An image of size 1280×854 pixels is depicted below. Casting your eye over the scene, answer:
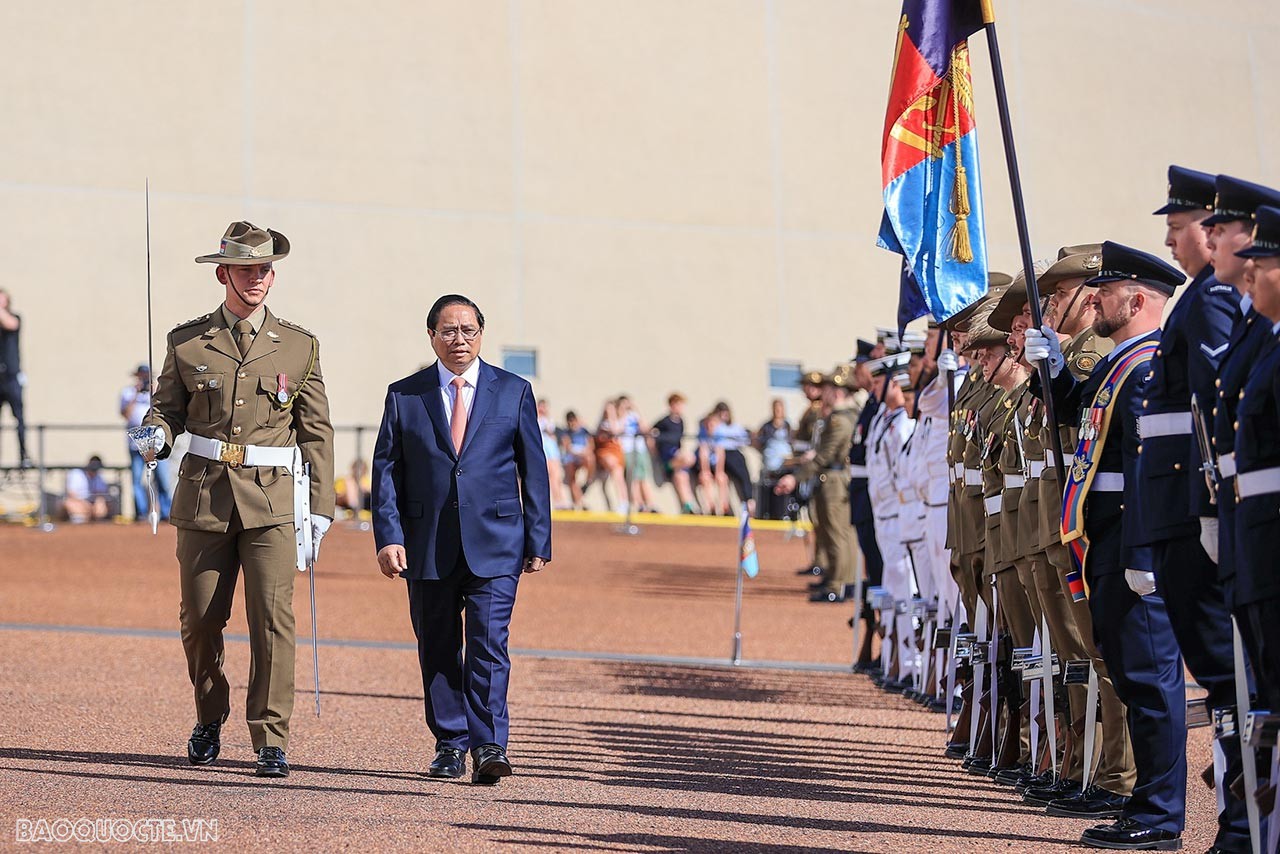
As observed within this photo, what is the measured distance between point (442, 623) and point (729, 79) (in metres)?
25.8

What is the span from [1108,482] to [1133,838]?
4.21ft

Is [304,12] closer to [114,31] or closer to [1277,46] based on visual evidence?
[114,31]

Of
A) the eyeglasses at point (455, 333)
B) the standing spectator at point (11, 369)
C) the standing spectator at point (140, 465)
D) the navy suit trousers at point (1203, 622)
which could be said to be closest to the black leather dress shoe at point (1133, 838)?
the navy suit trousers at point (1203, 622)

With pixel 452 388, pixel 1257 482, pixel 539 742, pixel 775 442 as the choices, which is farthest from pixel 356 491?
pixel 1257 482

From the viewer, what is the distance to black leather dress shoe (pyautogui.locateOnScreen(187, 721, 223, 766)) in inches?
295

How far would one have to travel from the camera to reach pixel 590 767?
26.3ft

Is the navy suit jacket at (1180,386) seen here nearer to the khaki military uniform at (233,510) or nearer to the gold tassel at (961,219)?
the gold tassel at (961,219)

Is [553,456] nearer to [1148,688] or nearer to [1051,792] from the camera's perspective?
[1051,792]

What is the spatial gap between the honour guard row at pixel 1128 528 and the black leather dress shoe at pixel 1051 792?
0.6 inches

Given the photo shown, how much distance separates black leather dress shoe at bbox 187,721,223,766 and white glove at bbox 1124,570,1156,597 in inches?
Result: 153

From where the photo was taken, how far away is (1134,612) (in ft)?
20.7

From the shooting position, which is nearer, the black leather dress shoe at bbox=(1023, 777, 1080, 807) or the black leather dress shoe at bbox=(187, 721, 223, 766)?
the black leather dress shoe at bbox=(1023, 777, 1080, 807)

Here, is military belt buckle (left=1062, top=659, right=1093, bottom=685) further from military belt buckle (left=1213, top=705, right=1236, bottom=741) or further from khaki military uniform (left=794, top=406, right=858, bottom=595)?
khaki military uniform (left=794, top=406, right=858, bottom=595)

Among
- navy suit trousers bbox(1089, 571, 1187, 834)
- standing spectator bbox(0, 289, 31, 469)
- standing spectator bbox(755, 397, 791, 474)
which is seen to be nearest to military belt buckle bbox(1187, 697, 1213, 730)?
navy suit trousers bbox(1089, 571, 1187, 834)
